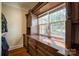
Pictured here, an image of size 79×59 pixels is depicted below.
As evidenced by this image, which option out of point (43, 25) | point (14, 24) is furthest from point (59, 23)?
point (14, 24)

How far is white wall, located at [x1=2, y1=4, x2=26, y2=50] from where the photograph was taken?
147 cm

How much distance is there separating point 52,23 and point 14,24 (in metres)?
0.79

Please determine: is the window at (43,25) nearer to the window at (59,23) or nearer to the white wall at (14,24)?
the window at (59,23)

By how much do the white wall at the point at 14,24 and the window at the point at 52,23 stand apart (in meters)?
0.46

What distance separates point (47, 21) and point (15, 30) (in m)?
0.75

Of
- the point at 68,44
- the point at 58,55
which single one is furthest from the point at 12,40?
the point at 68,44

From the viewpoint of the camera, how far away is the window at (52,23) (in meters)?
1.67

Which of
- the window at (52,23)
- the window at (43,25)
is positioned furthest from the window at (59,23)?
the window at (43,25)

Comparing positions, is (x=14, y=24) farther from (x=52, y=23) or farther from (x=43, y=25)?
(x=52, y=23)

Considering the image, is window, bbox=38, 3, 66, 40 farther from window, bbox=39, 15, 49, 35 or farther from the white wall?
the white wall

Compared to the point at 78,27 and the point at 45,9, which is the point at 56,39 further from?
the point at 45,9

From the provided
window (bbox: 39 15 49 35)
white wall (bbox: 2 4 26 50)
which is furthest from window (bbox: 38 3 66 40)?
white wall (bbox: 2 4 26 50)

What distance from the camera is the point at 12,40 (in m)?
1.51

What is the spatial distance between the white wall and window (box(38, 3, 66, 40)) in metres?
0.46
